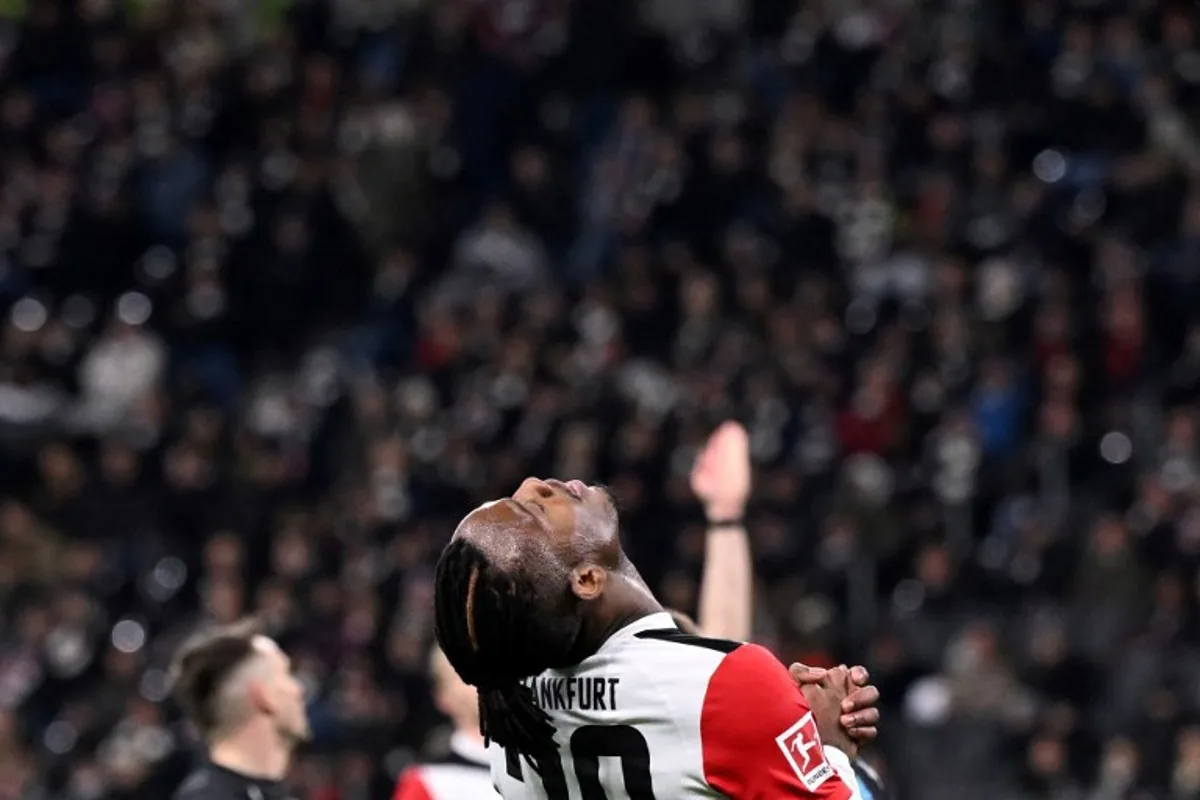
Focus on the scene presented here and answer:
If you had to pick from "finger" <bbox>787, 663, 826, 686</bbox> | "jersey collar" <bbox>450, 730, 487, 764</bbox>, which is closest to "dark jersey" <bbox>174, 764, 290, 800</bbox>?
"jersey collar" <bbox>450, 730, 487, 764</bbox>

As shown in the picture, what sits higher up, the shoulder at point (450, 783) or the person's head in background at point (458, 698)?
the person's head in background at point (458, 698)

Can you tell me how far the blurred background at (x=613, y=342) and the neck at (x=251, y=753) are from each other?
6367 millimetres

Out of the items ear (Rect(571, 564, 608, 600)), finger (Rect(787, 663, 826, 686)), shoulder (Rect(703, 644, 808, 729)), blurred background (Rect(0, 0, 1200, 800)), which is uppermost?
ear (Rect(571, 564, 608, 600))

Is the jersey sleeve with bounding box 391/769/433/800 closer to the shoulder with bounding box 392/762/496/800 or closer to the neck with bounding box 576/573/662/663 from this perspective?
the shoulder with bounding box 392/762/496/800

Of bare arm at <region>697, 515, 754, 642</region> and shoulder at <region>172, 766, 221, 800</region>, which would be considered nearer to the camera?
bare arm at <region>697, 515, 754, 642</region>

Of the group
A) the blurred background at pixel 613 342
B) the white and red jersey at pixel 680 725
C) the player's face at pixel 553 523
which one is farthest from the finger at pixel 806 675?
the blurred background at pixel 613 342

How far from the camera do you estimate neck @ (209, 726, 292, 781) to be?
5.41 metres

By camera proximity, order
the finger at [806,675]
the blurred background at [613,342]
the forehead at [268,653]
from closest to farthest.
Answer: the finger at [806,675]
the forehead at [268,653]
the blurred background at [613,342]

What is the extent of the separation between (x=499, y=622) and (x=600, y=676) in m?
0.18

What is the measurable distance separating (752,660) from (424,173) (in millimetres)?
13997

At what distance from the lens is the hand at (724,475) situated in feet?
15.9

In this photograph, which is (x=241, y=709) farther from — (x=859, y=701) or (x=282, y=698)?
(x=859, y=701)

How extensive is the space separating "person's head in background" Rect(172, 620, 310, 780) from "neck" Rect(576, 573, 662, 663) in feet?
7.18

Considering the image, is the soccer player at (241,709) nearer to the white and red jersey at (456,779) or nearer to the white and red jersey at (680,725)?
the white and red jersey at (456,779)
